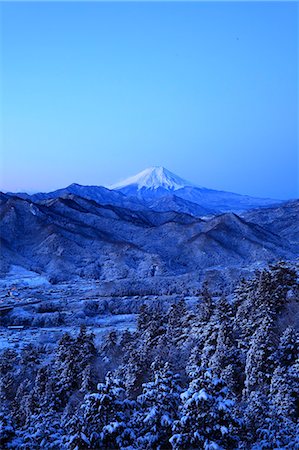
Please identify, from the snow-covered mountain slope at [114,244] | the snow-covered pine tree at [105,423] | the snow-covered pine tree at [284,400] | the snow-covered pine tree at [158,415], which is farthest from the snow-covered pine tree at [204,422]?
the snow-covered mountain slope at [114,244]

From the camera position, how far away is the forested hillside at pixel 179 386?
33.2 ft

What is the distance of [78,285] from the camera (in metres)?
75.7

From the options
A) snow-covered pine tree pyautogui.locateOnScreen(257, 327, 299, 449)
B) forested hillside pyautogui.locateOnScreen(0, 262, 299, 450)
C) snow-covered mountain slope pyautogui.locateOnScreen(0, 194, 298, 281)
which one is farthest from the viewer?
snow-covered mountain slope pyautogui.locateOnScreen(0, 194, 298, 281)

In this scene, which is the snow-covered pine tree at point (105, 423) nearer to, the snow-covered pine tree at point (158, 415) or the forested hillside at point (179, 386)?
the forested hillside at point (179, 386)

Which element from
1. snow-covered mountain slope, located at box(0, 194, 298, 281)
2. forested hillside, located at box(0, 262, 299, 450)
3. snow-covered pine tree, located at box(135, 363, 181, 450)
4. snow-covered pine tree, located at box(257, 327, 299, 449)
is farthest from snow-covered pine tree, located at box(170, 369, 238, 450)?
snow-covered mountain slope, located at box(0, 194, 298, 281)

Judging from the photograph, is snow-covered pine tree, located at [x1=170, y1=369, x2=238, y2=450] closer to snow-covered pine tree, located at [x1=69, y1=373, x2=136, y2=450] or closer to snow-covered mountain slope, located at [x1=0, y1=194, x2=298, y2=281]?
snow-covered pine tree, located at [x1=69, y1=373, x2=136, y2=450]

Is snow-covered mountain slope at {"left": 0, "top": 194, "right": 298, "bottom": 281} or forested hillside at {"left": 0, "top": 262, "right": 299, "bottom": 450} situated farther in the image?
snow-covered mountain slope at {"left": 0, "top": 194, "right": 298, "bottom": 281}

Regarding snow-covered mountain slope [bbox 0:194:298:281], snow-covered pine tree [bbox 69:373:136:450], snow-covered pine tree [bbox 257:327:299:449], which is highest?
snow-covered mountain slope [bbox 0:194:298:281]

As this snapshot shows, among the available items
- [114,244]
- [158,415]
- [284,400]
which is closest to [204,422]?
[158,415]

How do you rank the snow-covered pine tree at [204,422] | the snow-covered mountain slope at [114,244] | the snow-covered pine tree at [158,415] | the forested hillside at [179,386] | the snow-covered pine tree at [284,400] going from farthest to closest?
the snow-covered mountain slope at [114,244], the snow-covered pine tree at [284,400], the snow-covered pine tree at [158,415], the forested hillside at [179,386], the snow-covered pine tree at [204,422]

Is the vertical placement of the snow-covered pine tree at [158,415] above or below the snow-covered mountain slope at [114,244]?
below

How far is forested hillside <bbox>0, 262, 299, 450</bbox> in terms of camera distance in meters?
10.1

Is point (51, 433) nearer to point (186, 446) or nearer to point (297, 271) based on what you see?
point (186, 446)

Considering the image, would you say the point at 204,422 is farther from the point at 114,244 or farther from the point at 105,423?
the point at 114,244
